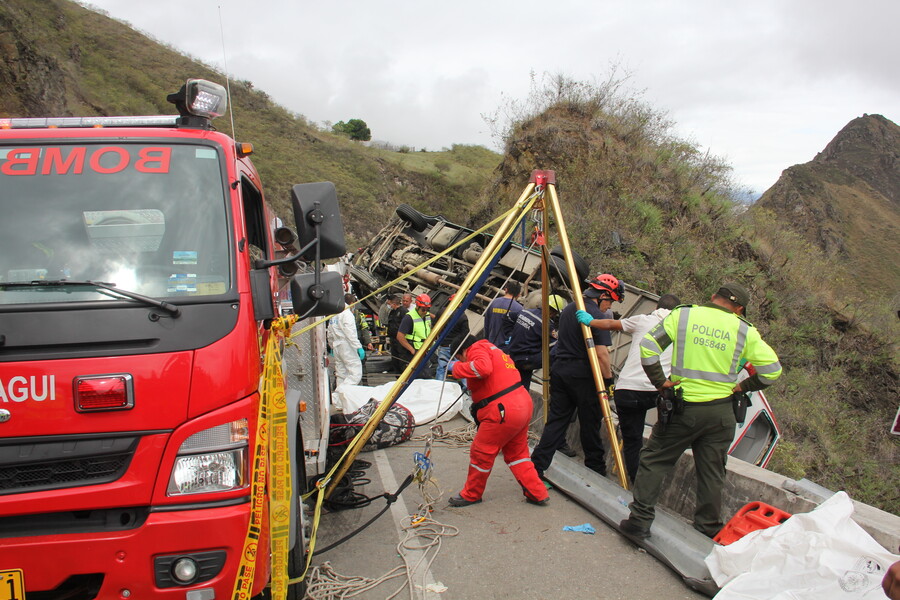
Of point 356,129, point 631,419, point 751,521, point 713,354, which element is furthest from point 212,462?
point 356,129

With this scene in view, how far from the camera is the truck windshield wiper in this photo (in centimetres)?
262

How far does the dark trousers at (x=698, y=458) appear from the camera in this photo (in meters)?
4.37

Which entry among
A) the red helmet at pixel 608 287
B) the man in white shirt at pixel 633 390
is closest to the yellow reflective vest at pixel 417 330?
the red helmet at pixel 608 287

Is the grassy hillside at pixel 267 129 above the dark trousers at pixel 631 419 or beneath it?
above

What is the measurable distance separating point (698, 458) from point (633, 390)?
106 centimetres

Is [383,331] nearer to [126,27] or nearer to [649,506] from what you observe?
[649,506]

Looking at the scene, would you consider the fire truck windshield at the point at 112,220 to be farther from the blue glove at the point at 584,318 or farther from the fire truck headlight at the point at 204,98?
the blue glove at the point at 584,318

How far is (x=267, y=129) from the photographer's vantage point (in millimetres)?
43219

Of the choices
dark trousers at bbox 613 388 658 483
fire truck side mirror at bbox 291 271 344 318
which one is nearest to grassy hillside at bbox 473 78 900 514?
dark trousers at bbox 613 388 658 483

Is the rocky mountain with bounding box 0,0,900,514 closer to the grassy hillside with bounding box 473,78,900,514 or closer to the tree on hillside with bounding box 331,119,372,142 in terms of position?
the grassy hillside with bounding box 473,78,900,514

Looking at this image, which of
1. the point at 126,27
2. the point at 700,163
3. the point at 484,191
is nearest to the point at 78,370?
the point at 700,163

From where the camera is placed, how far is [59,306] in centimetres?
259

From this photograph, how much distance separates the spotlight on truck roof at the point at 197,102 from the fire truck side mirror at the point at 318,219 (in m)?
0.75

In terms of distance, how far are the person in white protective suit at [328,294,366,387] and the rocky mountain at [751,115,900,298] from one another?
1259cm
